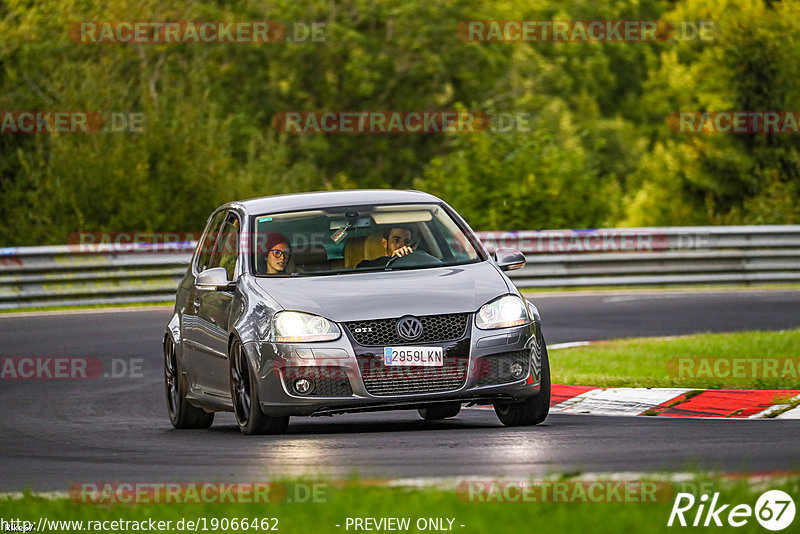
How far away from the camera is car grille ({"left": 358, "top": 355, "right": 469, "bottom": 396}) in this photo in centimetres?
991

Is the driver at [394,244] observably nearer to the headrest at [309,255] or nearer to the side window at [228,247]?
the headrest at [309,255]

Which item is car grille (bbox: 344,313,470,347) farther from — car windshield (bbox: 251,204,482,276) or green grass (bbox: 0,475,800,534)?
green grass (bbox: 0,475,800,534)

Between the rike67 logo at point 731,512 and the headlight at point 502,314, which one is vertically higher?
the headlight at point 502,314

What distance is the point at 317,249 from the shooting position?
11.0 metres

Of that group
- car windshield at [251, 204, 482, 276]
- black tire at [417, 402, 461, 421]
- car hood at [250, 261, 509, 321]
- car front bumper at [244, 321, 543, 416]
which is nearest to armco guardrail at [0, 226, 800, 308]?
black tire at [417, 402, 461, 421]

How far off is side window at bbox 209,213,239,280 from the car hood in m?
0.67

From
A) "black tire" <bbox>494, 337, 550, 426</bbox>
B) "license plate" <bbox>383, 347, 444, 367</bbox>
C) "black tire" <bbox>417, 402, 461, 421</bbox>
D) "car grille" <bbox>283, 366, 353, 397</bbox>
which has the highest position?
"license plate" <bbox>383, 347, 444, 367</bbox>

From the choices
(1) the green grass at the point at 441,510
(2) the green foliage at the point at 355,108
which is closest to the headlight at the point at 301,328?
(1) the green grass at the point at 441,510

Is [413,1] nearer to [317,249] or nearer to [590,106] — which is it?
[590,106]

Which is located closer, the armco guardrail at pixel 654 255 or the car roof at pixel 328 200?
the car roof at pixel 328 200

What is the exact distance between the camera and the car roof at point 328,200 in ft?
37.4

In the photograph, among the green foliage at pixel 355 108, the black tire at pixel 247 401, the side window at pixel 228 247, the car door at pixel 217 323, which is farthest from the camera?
the green foliage at pixel 355 108

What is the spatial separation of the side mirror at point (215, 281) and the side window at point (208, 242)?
3.59 ft

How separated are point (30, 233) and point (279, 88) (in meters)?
19.2
